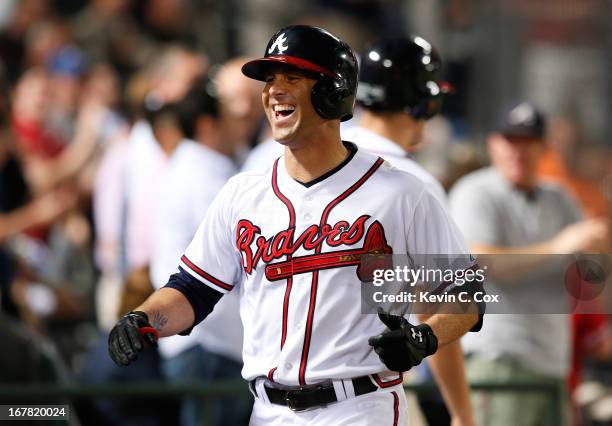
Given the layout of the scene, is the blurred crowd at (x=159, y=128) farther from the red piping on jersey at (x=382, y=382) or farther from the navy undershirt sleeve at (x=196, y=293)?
the red piping on jersey at (x=382, y=382)

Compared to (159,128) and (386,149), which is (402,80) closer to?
(386,149)

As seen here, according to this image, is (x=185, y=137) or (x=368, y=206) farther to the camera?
(x=185, y=137)

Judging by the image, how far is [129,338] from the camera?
408 centimetres

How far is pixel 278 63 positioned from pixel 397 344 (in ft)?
3.32

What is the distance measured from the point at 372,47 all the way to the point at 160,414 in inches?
93.7

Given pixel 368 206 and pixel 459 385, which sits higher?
pixel 368 206

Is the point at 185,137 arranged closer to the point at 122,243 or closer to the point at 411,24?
the point at 122,243

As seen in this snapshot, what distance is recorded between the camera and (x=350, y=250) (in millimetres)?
4199

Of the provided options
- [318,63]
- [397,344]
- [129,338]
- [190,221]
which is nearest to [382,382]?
[397,344]

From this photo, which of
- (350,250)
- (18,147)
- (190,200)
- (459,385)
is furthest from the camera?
(18,147)

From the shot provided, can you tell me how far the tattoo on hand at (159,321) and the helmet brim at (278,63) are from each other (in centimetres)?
86

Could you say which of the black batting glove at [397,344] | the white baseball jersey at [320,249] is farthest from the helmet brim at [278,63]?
the black batting glove at [397,344]

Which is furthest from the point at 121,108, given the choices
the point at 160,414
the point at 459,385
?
the point at 459,385

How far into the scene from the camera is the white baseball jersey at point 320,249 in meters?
4.20
